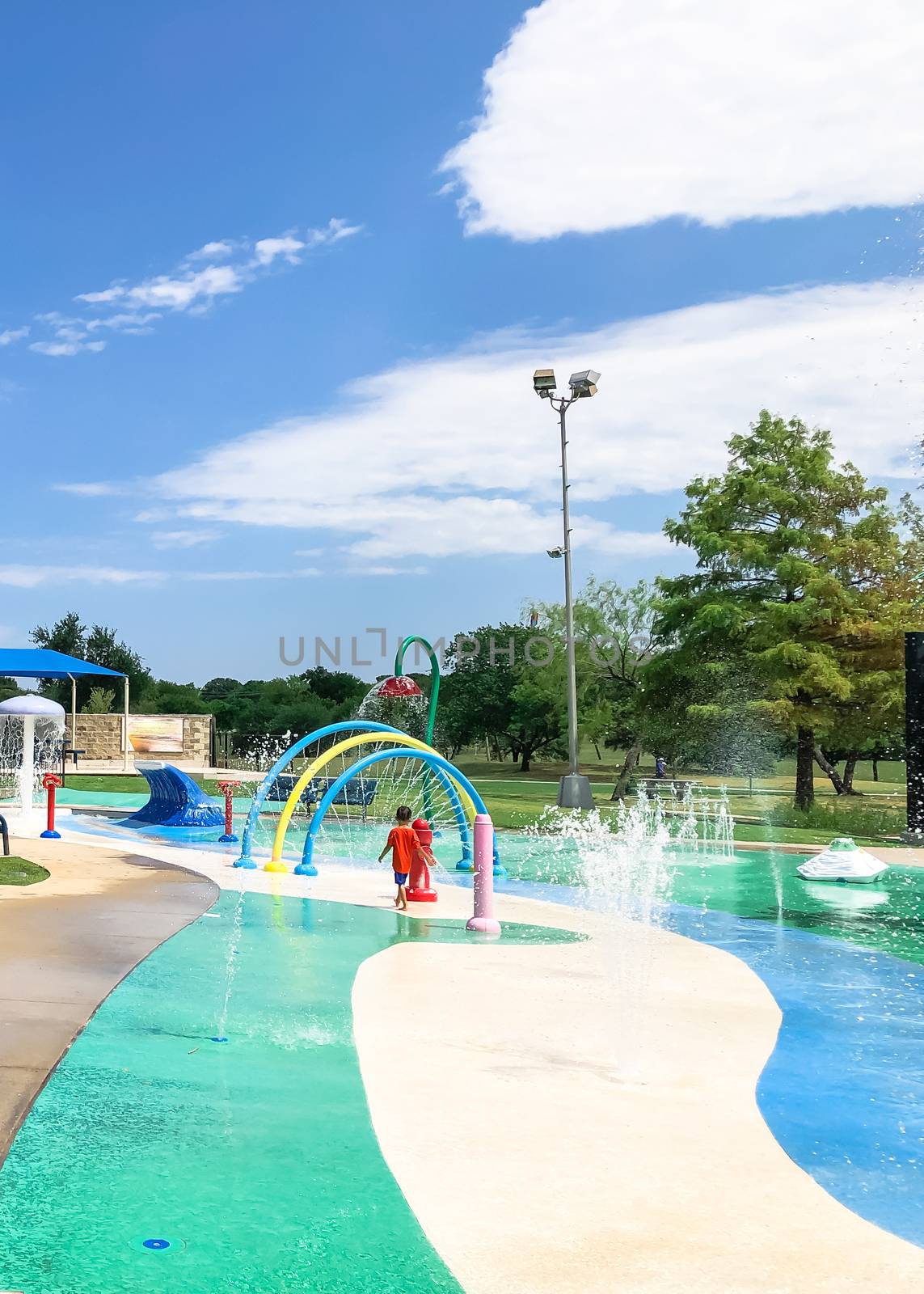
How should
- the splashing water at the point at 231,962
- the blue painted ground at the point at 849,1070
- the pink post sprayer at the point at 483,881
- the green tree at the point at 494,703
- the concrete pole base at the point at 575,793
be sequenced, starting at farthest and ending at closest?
the green tree at the point at 494,703 → the concrete pole base at the point at 575,793 → the pink post sprayer at the point at 483,881 → the splashing water at the point at 231,962 → the blue painted ground at the point at 849,1070

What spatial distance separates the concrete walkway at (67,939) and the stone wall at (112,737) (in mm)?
29703

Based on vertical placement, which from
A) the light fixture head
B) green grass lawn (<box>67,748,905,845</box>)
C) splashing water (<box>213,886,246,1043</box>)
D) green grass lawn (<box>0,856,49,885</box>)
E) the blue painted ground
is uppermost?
the light fixture head

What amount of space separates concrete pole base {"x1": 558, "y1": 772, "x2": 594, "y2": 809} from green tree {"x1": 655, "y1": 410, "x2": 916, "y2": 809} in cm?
392

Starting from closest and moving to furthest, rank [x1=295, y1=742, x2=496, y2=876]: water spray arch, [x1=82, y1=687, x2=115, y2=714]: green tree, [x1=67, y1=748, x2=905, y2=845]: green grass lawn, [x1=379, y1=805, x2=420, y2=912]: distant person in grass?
[x1=379, y1=805, x2=420, y2=912]: distant person in grass
[x1=295, y1=742, x2=496, y2=876]: water spray arch
[x1=67, y1=748, x2=905, y2=845]: green grass lawn
[x1=82, y1=687, x2=115, y2=714]: green tree

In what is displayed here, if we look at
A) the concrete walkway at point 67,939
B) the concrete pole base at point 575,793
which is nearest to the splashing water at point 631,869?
the concrete pole base at point 575,793

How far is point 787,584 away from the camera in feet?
88.8

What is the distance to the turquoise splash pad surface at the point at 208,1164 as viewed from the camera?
3934 mm

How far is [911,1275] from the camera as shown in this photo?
4.03 metres

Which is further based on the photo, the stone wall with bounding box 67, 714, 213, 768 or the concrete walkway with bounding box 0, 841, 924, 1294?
the stone wall with bounding box 67, 714, 213, 768

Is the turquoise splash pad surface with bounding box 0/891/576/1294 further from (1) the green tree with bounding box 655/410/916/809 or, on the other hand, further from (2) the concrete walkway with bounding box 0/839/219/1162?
(1) the green tree with bounding box 655/410/916/809

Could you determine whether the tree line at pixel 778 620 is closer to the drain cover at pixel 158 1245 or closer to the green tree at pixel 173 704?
the drain cover at pixel 158 1245

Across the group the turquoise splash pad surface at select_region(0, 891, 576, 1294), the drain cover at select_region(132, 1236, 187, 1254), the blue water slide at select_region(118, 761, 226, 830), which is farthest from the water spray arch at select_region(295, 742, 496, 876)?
the drain cover at select_region(132, 1236, 187, 1254)

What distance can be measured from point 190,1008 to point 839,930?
685cm

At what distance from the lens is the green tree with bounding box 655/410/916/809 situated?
25312mm
